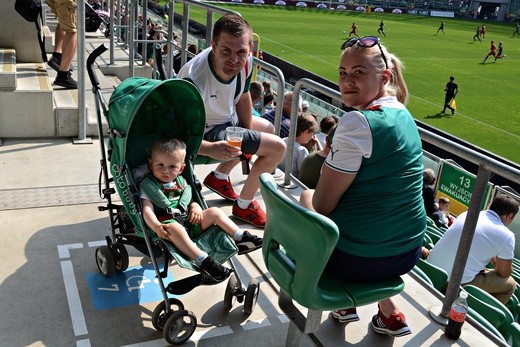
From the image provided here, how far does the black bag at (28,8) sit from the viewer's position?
6.78 meters

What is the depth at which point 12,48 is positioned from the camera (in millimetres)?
7570

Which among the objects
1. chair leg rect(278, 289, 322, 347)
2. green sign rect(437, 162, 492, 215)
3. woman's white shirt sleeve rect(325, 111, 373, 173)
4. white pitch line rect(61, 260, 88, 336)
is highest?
woman's white shirt sleeve rect(325, 111, 373, 173)

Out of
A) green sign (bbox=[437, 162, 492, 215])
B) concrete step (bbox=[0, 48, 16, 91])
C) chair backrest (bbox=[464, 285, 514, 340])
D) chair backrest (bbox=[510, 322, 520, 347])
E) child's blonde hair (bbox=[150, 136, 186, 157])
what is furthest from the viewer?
green sign (bbox=[437, 162, 492, 215])

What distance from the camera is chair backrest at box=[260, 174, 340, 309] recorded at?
2.50 metres

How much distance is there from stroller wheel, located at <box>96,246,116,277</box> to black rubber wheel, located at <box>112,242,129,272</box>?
3 cm

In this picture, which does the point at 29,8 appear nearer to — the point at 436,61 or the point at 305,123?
the point at 305,123

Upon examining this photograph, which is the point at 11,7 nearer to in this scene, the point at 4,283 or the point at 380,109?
the point at 4,283

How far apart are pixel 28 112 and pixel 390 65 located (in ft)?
14.7

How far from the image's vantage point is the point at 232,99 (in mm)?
4648

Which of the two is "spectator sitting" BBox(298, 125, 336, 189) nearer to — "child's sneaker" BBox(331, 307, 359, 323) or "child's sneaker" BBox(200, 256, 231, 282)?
"child's sneaker" BBox(331, 307, 359, 323)

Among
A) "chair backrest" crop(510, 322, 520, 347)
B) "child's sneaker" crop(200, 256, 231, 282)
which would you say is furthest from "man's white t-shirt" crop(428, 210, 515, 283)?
"child's sneaker" crop(200, 256, 231, 282)

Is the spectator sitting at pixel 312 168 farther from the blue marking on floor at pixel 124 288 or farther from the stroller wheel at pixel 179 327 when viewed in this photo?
the stroller wheel at pixel 179 327

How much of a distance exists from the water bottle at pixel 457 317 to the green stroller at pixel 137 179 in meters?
1.17

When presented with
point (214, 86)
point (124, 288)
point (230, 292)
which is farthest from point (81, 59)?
point (230, 292)
